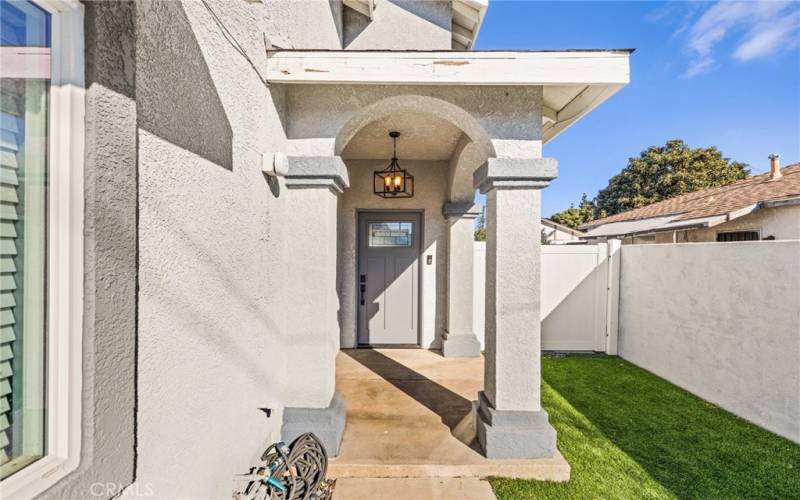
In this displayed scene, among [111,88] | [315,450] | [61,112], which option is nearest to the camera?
[61,112]

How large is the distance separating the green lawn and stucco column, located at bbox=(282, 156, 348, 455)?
5.60 feet

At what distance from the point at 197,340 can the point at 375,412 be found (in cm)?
237

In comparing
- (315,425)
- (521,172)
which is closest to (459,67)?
(521,172)

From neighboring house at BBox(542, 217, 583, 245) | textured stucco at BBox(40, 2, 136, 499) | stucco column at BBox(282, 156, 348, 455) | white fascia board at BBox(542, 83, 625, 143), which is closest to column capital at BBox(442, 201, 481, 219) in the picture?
white fascia board at BBox(542, 83, 625, 143)

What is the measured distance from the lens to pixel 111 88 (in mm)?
1132

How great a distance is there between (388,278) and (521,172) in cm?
360

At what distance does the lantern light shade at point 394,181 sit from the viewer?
490 centimetres

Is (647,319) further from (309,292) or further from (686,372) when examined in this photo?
(309,292)

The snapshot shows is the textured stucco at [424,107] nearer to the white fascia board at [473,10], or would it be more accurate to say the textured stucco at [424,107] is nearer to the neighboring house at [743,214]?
the white fascia board at [473,10]

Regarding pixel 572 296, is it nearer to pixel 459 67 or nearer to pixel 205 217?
pixel 459 67

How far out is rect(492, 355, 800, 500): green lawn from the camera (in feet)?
8.32

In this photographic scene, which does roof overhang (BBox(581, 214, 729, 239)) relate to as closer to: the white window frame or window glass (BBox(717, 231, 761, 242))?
window glass (BBox(717, 231, 761, 242))

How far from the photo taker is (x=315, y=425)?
275 centimetres

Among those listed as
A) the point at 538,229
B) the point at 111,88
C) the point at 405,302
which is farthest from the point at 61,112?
the point at 405,302
